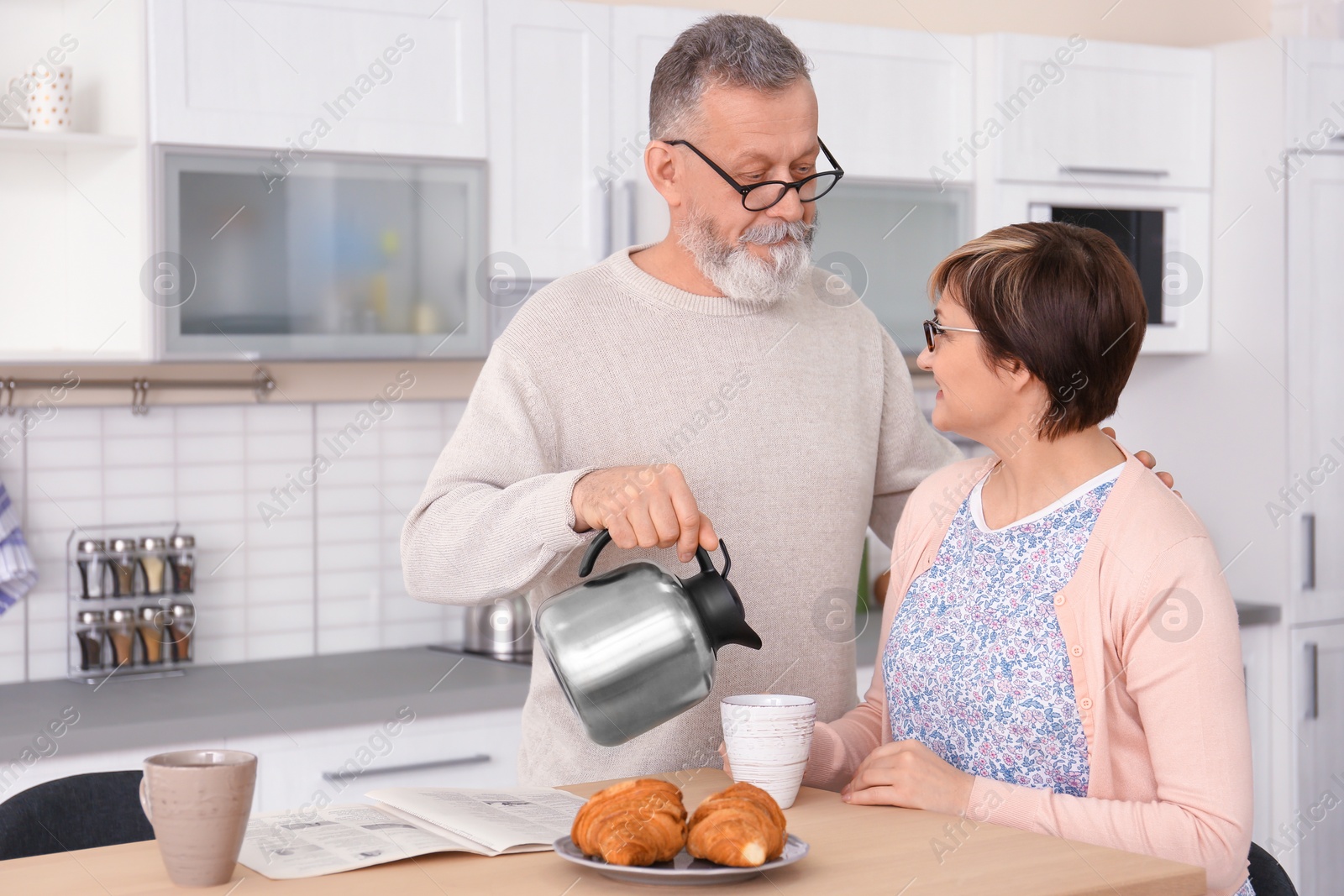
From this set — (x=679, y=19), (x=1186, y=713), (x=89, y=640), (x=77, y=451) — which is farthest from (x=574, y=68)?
(x=1186, y=713)

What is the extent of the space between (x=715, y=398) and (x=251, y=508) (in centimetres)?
147

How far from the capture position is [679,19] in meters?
2.71

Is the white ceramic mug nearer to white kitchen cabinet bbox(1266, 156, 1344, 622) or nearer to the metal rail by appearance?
the metal rail

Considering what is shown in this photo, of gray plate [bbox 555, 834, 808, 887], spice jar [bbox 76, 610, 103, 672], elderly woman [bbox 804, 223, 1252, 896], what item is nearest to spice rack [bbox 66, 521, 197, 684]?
spice jar [bbox 76, 610, 103, 672]

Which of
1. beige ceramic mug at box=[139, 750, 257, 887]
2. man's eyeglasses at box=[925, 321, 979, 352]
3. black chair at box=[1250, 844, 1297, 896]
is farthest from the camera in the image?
man's eyeglasses at box=[925, 321, 979, 352]

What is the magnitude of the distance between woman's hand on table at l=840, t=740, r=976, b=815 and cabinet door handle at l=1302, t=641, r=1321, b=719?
7.07 ft

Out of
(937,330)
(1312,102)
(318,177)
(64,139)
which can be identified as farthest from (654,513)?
(1312,102)

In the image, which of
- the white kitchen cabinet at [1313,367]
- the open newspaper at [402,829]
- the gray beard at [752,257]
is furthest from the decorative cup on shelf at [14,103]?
the white kitchen cabinet at [1313,367]

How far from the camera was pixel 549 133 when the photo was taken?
264 centimetres

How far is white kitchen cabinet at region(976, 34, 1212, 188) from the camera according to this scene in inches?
118

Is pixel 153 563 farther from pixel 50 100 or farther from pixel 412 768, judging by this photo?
pixel 50 100

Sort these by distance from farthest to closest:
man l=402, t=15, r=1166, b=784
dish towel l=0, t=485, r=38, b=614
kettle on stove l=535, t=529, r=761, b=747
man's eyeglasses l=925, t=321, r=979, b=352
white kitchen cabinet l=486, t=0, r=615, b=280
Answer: white kitchen cabinet l=486, t=0, r=615, b=280 < dish towel l=0, t=485, r=38, b=614 < man l=402, t=15, r=1166, b=784 < man's eyeglasses l=925, t=321, r=979, b=352 < kettle on stove l=535, t=529, r=761, b=747

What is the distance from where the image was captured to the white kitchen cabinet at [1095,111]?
301cm

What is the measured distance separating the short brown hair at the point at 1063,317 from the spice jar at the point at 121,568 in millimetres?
1789
